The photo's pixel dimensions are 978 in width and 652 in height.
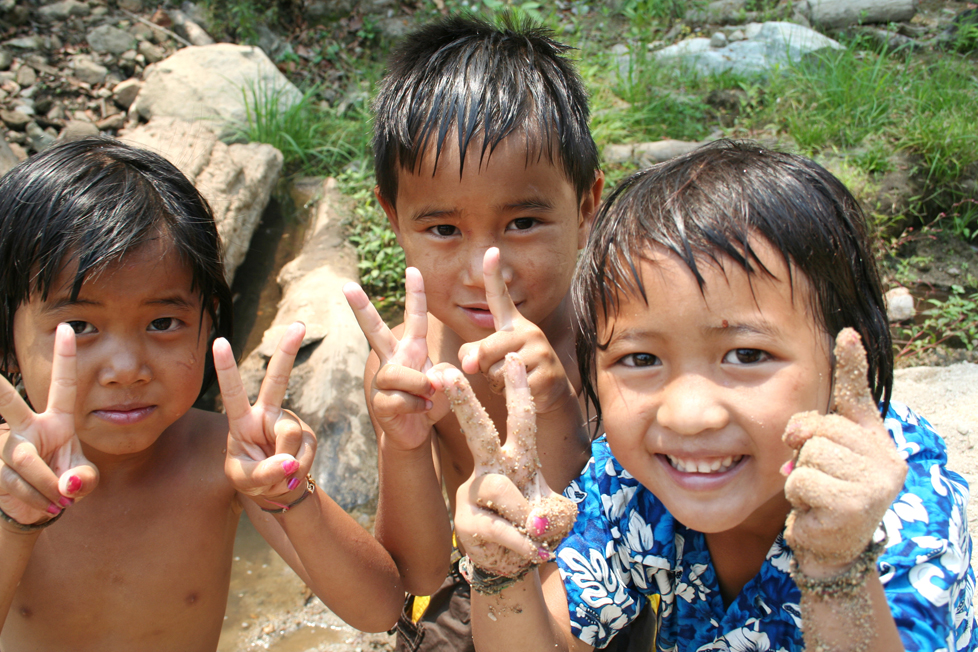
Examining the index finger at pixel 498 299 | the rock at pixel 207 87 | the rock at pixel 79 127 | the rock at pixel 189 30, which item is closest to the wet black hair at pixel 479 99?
the index finger at pixel 498 299

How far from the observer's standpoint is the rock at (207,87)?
4852mm

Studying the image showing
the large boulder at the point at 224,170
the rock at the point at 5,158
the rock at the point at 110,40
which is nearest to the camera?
the rock at the point at 5,158

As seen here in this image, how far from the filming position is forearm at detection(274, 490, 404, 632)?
1.61 m

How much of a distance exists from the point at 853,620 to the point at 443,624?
1.31 metres

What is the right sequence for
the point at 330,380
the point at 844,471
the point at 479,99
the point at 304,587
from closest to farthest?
1. the point at 844,471
2. the point at 479,99
3. the point at 304,587
4. the point at 330,380

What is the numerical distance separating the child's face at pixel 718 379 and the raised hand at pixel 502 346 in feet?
0.93

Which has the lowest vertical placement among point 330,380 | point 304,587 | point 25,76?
point 304,587

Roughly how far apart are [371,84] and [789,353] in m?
5.05

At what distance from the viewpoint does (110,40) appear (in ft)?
18.0

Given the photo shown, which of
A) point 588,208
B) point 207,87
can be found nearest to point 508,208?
point 588,208

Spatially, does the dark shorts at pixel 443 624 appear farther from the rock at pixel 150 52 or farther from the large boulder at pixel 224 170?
the rock at pixel 150 52

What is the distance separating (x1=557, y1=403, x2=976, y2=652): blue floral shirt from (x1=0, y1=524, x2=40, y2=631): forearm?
1.14 meters

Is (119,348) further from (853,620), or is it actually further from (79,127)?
(79,127)

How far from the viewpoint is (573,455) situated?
1.90m
